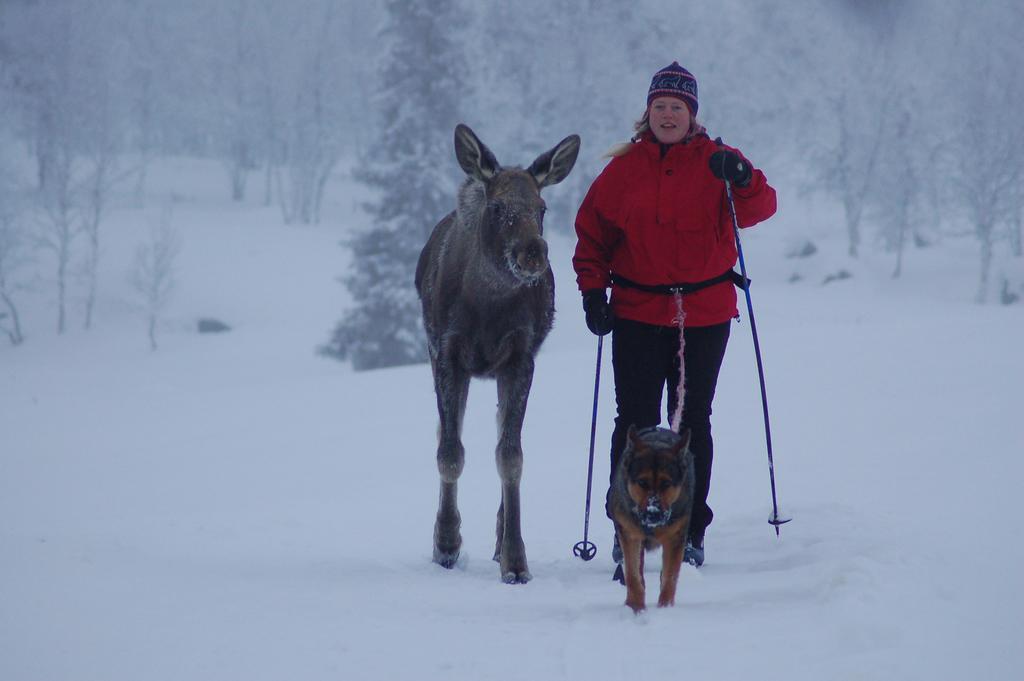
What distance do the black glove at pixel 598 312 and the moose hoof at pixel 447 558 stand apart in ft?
6.06

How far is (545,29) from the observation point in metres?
47.1

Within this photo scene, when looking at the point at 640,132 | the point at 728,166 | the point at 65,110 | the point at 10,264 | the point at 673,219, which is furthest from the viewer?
the point at 65,110

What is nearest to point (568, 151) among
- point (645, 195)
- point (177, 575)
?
point (645, 195)

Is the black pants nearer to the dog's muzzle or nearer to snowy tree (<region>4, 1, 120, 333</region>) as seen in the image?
the dog's muzzle

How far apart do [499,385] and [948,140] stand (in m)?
42.9

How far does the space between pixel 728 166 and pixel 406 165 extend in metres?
24.1

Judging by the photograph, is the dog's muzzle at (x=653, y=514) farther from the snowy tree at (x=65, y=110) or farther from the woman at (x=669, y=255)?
the snowy tree at (x=65, y=110)

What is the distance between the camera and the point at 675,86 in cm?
488

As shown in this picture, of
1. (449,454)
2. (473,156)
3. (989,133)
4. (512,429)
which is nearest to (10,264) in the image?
(449,454)

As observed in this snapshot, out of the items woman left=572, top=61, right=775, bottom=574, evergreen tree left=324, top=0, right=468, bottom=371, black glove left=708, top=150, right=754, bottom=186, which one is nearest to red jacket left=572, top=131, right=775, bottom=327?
woman left=572, top=61, right=775, bottom=574

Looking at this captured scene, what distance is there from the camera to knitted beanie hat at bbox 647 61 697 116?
191 inches

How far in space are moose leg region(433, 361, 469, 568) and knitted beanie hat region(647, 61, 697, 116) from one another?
2140 mm

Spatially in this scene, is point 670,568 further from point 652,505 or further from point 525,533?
point 525,533

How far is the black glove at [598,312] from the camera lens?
5.06m
